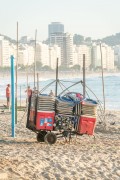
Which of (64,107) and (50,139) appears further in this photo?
(50,139)

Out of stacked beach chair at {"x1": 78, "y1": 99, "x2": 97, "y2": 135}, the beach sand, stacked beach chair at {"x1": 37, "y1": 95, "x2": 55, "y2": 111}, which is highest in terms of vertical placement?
A: stacked beach chair at {"x1": 37, "y1": 95, "x2": 55, "y2": 111}

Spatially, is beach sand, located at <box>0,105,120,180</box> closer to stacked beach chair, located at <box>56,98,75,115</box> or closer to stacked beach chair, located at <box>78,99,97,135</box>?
stacked beach chair, located at <box>78,99,97,135</box>

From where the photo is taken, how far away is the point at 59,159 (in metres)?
9.81

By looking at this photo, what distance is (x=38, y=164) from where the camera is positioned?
9062 millimetres

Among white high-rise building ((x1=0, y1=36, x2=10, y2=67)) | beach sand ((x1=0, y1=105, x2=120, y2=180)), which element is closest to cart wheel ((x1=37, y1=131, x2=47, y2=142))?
beach sand ((x1=0, y1=105, x2=120, y2=180))

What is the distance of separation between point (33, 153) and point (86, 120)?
2.10m

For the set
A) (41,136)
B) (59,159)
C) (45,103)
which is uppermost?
(45,103)

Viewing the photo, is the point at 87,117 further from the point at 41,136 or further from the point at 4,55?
the point at 4,55

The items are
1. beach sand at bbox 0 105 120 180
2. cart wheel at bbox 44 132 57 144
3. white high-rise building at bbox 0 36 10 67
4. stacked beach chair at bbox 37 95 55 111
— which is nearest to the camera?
beach sand at bbox 0 105 120 180

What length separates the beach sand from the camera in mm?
8434

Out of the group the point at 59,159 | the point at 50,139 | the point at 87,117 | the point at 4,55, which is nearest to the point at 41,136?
the point at 50,139

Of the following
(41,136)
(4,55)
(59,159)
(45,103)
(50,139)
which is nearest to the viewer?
(59,159)

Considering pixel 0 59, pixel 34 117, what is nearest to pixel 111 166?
pixel 34 117

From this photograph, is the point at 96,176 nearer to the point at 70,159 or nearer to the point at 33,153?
the point at 70,159
